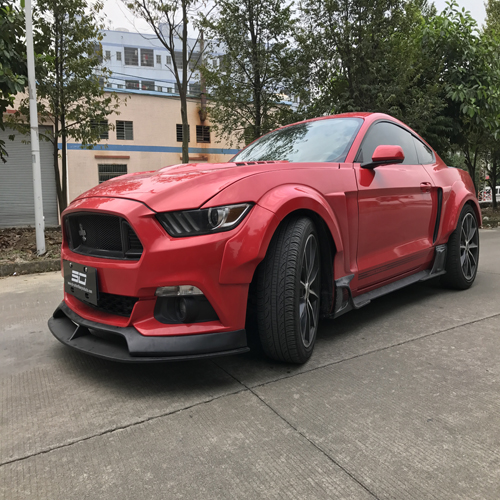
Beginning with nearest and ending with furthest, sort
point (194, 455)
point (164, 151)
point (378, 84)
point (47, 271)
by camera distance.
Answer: point (194, 455), point (47, 271), point (378, 84), point (164, 151)

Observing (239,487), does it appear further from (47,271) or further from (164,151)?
(164,151)

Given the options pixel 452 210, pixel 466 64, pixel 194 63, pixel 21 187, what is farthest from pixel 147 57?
pixel 452 210

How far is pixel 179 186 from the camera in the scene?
2248 millimetres

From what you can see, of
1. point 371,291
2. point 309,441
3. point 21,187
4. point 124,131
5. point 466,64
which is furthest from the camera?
point 124,131

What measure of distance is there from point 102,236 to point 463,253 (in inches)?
130

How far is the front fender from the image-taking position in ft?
7.03

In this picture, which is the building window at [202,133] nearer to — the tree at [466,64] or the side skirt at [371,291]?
the tree at [466,64]

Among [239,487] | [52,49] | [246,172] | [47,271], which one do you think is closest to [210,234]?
[246,172]

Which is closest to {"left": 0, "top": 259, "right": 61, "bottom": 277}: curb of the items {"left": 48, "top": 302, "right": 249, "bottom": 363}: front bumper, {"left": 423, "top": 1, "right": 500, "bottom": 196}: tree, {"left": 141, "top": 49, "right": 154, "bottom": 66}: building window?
{"left": 48, "top": 302, "right": 249, "bottom": 363}: front bumper

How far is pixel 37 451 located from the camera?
1752mm

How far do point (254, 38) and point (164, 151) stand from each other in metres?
15.2

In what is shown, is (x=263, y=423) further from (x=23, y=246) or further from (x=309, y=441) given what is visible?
(x=23, y=246)

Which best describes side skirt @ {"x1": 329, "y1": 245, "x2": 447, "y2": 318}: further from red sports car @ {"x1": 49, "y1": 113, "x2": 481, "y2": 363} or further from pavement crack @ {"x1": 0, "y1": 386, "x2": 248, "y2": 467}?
pavement crack @ {"x1": 0, "y1": 386, "x2": 248, "y2": 467}

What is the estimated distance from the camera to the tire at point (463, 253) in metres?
4.09
